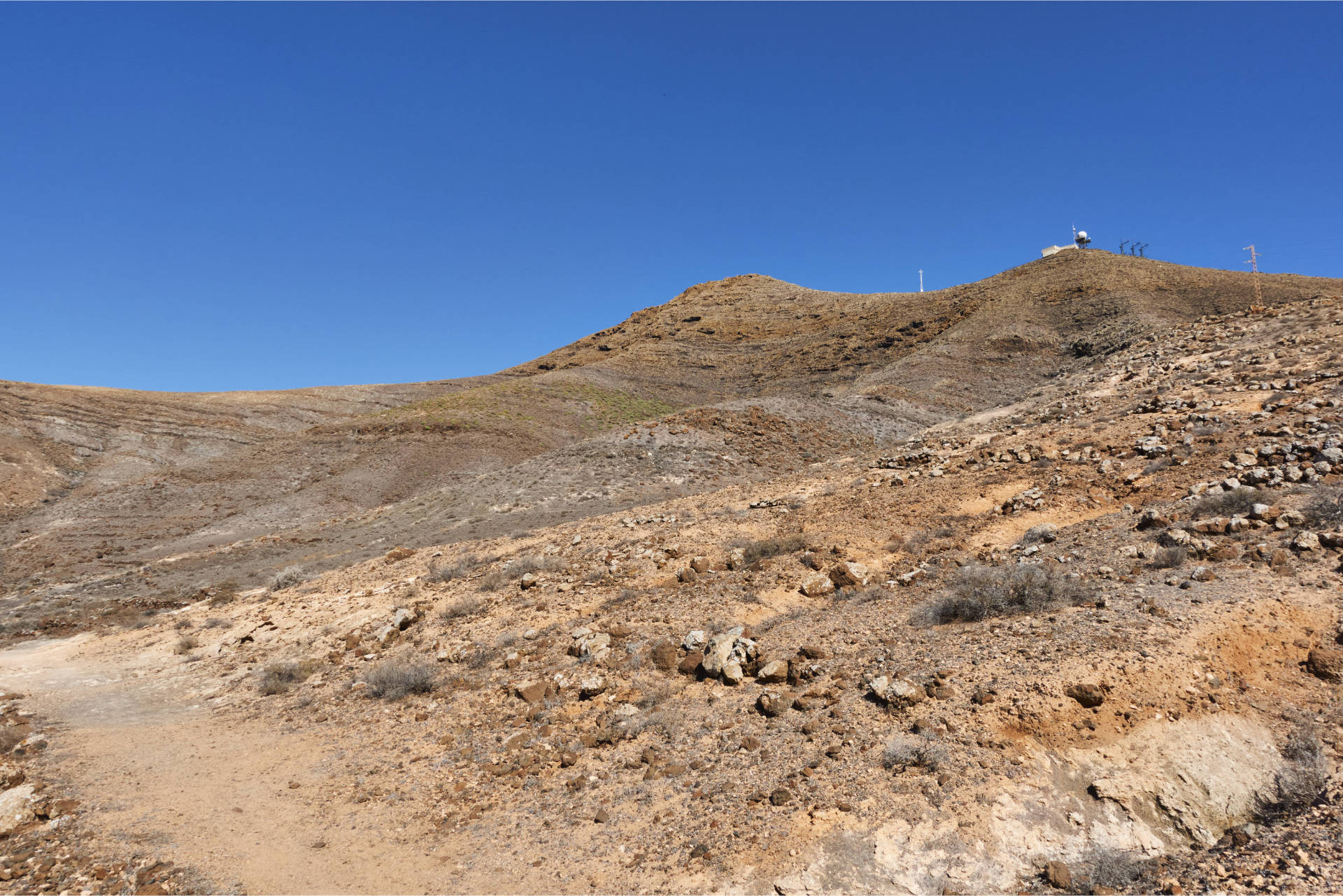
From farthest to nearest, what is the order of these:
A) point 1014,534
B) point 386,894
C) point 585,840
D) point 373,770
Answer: point 1014,534 → point 373,770 → point 585,840 → point 386,894

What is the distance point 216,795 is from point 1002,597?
28.2 ft

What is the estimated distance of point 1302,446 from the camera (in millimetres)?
8711

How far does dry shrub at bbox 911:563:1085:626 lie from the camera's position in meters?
6.85

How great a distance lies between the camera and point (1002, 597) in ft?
22.9

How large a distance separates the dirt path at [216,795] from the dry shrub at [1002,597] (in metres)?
5.63

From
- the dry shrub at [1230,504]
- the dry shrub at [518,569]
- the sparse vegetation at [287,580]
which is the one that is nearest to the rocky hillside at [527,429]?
the sparse vegetation at [287,580]

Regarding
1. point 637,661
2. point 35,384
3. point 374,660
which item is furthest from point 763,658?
point 35,384

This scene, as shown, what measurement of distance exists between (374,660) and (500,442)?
965 inches

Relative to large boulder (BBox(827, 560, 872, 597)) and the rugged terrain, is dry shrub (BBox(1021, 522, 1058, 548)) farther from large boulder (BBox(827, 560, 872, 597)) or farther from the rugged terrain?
large boulder (BBox(827, 560, 872, 597))

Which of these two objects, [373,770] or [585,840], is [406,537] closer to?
[373,770]

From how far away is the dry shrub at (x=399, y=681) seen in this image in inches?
326

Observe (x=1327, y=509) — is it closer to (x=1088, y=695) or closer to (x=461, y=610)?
(x=1088, y=695)

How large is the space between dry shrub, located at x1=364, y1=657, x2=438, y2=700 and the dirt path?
3.21 feet

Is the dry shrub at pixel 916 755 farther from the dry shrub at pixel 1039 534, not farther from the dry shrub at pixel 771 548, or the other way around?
the dry shrub at pixel 771 548
